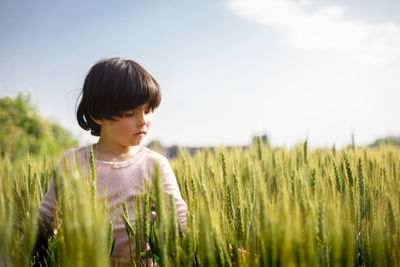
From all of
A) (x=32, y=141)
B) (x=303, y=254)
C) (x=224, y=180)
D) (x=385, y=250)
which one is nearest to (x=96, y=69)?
(x=224, y=180)

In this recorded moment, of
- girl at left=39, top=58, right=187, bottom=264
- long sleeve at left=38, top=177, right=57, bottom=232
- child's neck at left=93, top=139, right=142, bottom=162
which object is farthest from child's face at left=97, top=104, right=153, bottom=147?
long sleeve at left=38, top=177, right=57, bottom=232

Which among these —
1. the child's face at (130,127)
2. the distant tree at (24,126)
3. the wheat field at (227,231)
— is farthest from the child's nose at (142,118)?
the distant tree at (24,126)

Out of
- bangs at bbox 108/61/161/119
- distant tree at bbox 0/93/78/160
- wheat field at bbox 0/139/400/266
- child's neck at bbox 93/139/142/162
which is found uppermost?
distant tree at bbox 0/93/78/160

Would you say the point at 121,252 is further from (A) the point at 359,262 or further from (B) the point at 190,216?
(A) the point at 359,262

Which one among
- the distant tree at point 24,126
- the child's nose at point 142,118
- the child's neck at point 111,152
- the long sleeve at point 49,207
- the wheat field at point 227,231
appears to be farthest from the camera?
the distant tree at point 24,126

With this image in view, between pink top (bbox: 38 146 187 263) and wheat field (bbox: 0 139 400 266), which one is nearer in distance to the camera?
wheat field (bbox: 0 139 400 266)

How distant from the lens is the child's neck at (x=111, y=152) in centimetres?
155

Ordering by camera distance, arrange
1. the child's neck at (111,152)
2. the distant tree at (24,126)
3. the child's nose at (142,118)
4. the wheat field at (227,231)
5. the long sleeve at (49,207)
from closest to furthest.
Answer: the wheat field at (227,231) → the long sleeve at (49,207) → the child's nose at (142,118) → the child's neck at (111,152) → the distant tree at (24,126)

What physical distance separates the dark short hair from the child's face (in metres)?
0.03

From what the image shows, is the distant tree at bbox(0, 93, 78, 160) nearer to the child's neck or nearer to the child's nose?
the child's neck

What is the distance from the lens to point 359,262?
1.13m

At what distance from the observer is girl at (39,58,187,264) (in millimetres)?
1408

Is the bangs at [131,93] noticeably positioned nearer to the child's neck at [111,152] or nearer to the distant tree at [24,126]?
the child's neck at [111,152]

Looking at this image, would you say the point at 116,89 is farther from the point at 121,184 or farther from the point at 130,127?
the point at 121,184
